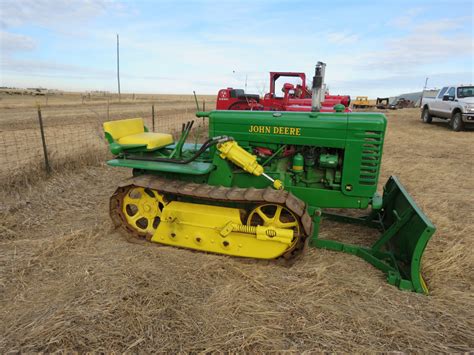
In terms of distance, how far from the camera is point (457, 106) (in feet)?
47.9

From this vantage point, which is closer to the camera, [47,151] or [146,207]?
[146,207]

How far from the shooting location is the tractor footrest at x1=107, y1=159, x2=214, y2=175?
374cm

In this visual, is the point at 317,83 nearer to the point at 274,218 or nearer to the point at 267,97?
the point at 274,218

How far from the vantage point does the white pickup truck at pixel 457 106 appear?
45.8 feet

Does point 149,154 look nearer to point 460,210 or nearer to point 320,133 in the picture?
point 320,133

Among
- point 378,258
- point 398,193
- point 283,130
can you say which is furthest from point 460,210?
point 283,130

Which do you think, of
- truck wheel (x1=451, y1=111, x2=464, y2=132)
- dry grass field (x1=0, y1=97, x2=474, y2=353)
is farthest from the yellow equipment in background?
dry grass field (x1=0, y1=97, x2=474, y2=353)

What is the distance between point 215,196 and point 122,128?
1610mm

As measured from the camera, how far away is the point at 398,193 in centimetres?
423

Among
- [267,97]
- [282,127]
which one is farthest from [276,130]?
[267,97]

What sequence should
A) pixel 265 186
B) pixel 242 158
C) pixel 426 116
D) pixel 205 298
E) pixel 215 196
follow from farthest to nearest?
pixel 426 116, pixel 265 186, pixel 242 158, pixel 215 196, pixel 205 298

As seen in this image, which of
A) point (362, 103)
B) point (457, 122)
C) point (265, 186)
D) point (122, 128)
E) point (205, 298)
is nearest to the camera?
point (205, 298)

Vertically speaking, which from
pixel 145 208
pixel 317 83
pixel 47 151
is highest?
pixel 317 83

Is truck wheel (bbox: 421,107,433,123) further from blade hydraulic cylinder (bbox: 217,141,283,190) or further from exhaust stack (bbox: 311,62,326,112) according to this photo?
blade hydraulic cylinder (bbox: 217,141,283,190)
